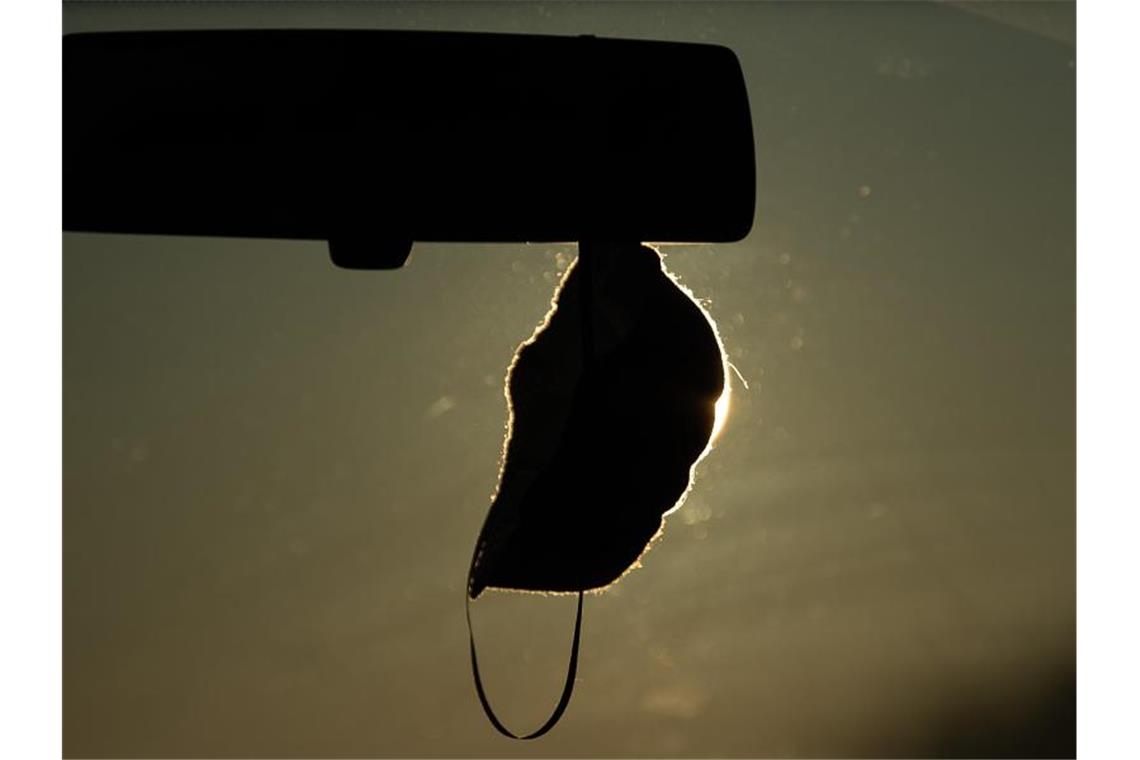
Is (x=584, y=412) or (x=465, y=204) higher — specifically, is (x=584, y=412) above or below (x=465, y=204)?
below

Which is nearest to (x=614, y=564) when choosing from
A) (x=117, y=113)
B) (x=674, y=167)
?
(x=674, y=167)

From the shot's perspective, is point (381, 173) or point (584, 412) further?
point (584, 412)

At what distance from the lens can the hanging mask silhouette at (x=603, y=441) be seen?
529 mm

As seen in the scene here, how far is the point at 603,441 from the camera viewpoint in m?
0.54

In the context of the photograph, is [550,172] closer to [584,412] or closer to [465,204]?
[465,204]

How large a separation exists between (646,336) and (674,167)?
13 centimetres

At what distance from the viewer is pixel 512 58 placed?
1.51 feet

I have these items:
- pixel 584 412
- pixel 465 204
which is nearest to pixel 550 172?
pixel 465 204

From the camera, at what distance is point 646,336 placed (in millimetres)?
578

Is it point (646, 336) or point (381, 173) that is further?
point (646, 336)

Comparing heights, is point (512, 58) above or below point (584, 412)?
above

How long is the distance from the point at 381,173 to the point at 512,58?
73 millimetres

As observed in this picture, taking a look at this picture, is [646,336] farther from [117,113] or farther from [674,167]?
[117,113]

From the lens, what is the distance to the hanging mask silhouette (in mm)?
529
